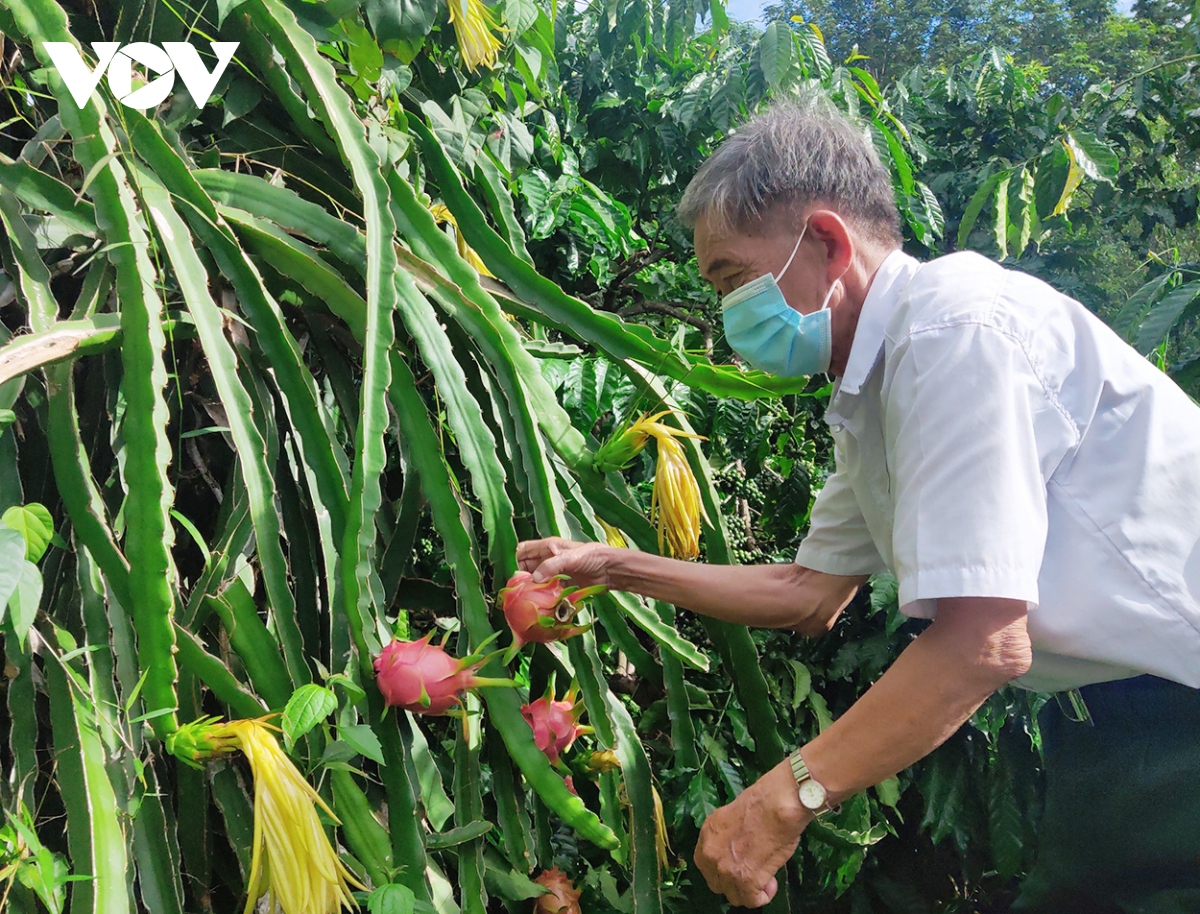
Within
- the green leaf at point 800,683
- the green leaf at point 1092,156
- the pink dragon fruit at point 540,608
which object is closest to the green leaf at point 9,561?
the pink dragon fruit at point 540,608

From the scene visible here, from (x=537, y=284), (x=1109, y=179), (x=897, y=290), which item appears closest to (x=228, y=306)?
(x=537, y=284)

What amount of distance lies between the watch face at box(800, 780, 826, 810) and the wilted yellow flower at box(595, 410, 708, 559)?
39 cm

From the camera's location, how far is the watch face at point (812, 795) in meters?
1.10

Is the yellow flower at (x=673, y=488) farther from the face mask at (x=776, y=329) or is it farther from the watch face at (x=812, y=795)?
the watch face at (x=812, y=795)

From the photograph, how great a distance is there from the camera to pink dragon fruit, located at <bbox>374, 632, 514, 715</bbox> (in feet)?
3.25

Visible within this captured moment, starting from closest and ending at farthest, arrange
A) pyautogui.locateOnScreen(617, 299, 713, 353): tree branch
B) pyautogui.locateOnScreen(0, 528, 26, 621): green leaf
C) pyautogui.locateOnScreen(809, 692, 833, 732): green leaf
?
1. pyautogui.locateOnScreen(0, 528, 26, 621): green leaf
2. pyautogui.locateOnScreen(809, 692, 833, 732): green leaf
3. pyautogui.locateOnScreen(617, 299, 713, 353): tree branch

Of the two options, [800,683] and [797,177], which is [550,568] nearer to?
[797,177]

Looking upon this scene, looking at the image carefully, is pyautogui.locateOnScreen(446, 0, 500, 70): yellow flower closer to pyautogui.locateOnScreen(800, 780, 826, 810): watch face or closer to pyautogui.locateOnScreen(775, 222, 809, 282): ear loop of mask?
pyautogui.locateOnScreen(775, 222, 809, 282): ear loop of mask

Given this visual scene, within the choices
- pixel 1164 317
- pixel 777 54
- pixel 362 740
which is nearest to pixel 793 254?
pixel 362 740

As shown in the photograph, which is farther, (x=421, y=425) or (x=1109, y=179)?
(x=1109, y=179)

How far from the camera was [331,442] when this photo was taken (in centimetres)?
114

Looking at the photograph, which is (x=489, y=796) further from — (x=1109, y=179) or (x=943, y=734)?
(x=1109, y=179)

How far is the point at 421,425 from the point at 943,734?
670 mm

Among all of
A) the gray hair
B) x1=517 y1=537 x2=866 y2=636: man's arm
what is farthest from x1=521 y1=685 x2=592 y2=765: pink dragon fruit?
the gray hair
